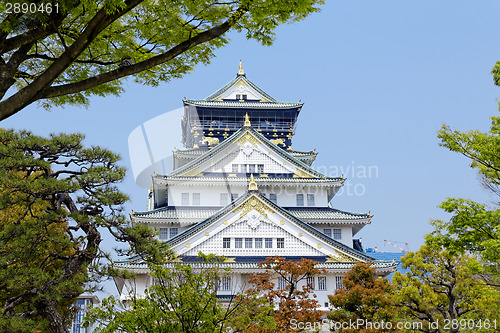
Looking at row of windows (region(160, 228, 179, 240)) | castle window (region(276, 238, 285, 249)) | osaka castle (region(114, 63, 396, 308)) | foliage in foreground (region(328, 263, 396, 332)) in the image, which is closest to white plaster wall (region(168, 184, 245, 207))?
osaka castle (region(114, 63, 396, 308))

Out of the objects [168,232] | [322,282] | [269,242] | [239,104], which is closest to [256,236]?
[269,242]

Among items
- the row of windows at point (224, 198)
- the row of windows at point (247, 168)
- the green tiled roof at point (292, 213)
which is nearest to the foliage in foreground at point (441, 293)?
the green tiled roof at point (292, 213)

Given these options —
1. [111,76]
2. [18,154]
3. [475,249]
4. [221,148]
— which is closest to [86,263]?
[18,154]

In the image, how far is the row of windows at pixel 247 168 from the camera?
118 ft

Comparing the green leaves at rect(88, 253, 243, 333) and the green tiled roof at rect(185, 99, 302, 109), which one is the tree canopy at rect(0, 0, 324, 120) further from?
the green tiled roof at rect(185, 99, 302, 109)

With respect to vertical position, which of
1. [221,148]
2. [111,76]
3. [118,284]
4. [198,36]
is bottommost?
[118,284]

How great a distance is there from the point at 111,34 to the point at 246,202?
911 inches

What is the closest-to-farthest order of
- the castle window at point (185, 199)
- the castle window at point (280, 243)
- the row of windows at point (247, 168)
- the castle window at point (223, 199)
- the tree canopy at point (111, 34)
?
the tree canopy at point (111, 34) < the castle window at point (280, 243) < the castle window at point (185, 199) < the castle window at point (223, 199) < the row of windows at point (247, 168)

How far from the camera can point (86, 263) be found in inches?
565

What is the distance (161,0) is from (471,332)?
63.1 feet

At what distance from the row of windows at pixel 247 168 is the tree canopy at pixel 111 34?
26999 mm

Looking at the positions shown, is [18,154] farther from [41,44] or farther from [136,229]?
[41,44]

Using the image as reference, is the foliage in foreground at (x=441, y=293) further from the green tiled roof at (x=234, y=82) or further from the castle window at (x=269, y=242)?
the green tiled roof at (x=234, y=82)

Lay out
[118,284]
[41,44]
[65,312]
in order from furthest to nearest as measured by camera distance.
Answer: [118,284], [65,312], [41,44]
